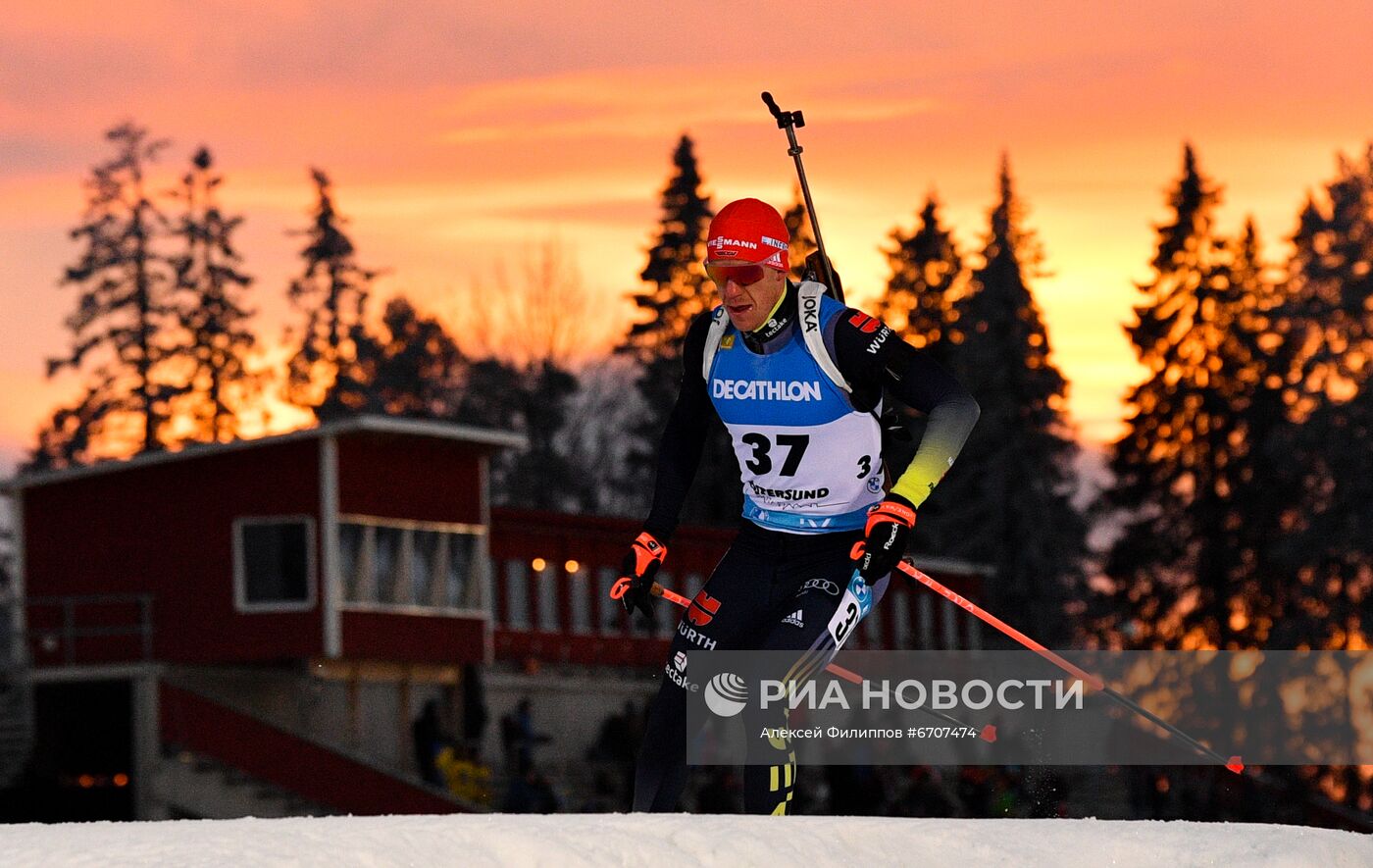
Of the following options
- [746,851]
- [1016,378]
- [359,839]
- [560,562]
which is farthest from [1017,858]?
[1016,378]

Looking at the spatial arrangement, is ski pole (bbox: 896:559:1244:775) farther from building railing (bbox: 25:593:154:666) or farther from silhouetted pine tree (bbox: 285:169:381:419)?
silhouetted pine tree (bbox: 285:169:381:419)

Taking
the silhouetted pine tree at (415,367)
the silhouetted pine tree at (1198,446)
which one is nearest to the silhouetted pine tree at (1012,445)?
the silhouetted pine tree at (1198,446)

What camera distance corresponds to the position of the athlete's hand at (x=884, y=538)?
812cm

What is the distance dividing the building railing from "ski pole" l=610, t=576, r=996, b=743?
96.3ft

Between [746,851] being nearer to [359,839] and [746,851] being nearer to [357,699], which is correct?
[359,839]

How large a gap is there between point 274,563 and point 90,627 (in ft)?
11.9

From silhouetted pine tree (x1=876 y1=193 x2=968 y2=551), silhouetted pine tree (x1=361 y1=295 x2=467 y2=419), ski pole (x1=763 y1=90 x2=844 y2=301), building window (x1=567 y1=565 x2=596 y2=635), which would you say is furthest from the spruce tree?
ski pole (x1=763 y1=90 x2=844 y2=301)

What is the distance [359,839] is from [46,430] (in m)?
59.1

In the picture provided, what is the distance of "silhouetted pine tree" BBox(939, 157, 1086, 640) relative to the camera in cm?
5753

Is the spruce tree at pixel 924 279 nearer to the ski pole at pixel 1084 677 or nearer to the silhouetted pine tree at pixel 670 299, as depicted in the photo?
the silhouetted pine tree at pixel 670 299

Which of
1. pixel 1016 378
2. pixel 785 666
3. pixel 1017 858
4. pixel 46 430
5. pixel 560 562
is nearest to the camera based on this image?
pixel 1017 858

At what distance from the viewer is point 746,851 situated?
7145 millimetres

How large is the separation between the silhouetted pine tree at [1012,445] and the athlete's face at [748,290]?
48876 millimetres

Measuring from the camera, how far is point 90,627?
39062 millimetres
